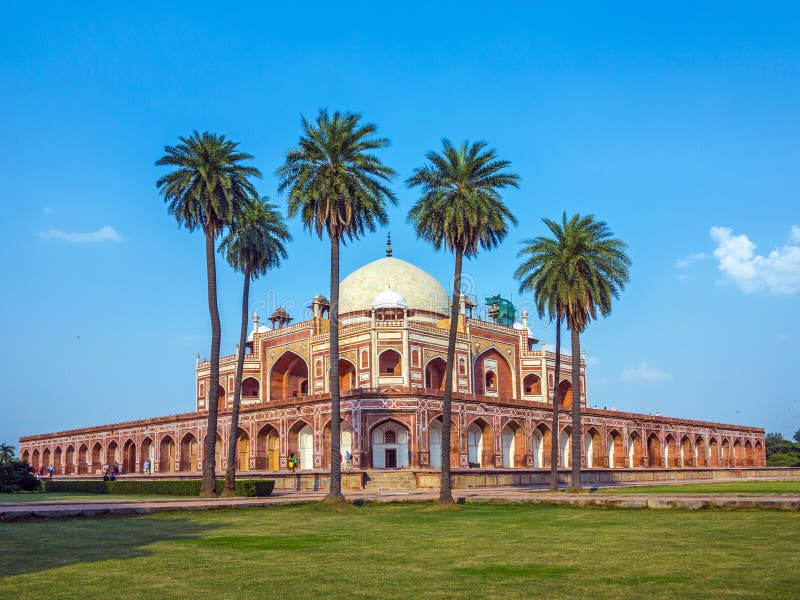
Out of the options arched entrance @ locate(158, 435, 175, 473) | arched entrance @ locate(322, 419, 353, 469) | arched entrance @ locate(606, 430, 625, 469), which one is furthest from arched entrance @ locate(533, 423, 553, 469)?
arched entrance @ locate(158, 435, 175, 473)

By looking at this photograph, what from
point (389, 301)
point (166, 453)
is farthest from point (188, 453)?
point (389, 301)

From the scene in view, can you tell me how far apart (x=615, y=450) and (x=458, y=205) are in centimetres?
4000

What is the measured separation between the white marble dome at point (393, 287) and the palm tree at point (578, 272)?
1050 inches

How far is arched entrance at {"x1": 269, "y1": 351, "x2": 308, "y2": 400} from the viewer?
63.8m

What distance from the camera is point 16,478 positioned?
1694 inches

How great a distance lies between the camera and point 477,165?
29.1 m

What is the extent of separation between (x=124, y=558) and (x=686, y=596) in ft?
28.6

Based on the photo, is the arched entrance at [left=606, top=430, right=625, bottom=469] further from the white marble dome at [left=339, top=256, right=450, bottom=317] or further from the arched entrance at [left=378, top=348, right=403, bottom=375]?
the arched entrance at [left=378, top=348, right=403, bottom=375]

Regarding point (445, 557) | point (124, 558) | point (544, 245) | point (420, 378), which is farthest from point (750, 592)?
point (420, 378)

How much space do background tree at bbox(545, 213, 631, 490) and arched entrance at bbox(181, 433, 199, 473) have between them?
114ft

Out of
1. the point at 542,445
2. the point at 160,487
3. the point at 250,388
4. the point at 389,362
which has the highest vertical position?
the point at 389,362

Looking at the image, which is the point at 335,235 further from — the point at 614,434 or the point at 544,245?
the point at 614,434

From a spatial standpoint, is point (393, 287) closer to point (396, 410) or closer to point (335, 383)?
point (396, 410)

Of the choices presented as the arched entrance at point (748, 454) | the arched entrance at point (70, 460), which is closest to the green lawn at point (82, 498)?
the arched entrance at point (70, 460)
